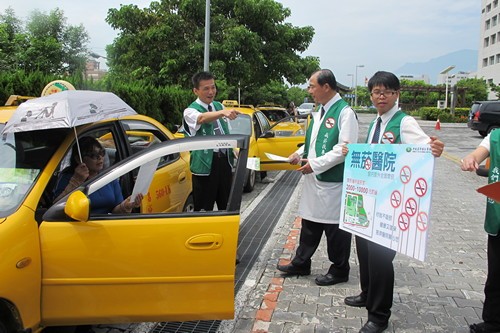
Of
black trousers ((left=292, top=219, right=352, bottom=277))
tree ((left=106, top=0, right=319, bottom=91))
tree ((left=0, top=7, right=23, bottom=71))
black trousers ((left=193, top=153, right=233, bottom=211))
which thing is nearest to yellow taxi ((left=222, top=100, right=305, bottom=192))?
black trousers ((left=193, top=153, right=233, bottom=211))

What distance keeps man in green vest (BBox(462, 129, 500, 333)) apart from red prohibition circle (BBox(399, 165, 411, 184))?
0.37m

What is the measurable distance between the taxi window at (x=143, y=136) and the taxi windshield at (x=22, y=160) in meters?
1.36

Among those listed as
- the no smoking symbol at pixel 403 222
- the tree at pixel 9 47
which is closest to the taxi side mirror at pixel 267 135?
the no smoking symbol at pixel 403 222

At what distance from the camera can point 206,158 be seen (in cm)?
407

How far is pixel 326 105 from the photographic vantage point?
3768 millimetres

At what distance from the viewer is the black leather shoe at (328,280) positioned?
396cm

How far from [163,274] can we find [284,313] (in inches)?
52.4

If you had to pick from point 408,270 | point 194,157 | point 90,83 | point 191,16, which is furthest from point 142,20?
point 408,270

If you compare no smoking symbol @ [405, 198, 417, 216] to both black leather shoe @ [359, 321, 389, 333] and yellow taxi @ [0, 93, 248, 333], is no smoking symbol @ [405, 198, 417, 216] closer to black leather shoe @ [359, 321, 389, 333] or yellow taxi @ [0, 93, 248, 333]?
black leather shoe @ [359, 321, 389, 333]

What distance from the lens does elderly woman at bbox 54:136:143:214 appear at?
2988mm

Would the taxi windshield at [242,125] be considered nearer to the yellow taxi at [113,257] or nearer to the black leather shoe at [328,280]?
the black leather shoe at [328,280]

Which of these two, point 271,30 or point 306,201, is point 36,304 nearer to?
point 306,201

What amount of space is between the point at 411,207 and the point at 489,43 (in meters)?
87.4

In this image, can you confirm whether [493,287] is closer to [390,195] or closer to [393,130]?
[390,195]
